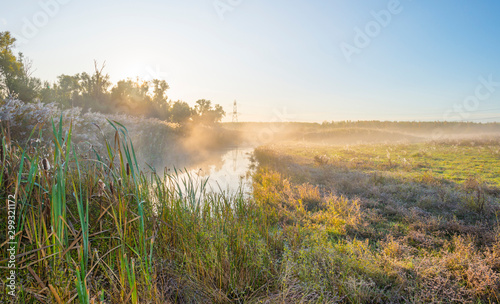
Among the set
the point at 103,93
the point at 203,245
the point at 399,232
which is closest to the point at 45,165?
the point at 203,245

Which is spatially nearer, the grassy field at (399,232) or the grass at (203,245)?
the grass at (203,245)

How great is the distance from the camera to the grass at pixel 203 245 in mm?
1903

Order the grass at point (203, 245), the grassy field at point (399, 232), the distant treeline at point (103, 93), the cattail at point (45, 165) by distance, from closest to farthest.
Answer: the cattail at point (45, 165) → the grass at point (203, 245) → the grassy field at point (399, 232) → the distant treeline at point (103, 93)

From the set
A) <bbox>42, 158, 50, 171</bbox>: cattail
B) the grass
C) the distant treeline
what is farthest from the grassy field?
the distant treeline

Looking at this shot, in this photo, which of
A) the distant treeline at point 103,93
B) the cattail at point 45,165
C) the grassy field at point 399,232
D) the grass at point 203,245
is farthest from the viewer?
the distant treeline at point 103,93

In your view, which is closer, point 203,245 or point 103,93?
point 203,245

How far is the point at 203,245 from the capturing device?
122 inches

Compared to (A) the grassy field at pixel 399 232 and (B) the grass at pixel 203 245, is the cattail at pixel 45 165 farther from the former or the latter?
(A) the grassy field at pixel 399 232

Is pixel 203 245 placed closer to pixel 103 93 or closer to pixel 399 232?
pixel 399 232

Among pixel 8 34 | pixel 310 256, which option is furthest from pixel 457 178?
pixel 8 34

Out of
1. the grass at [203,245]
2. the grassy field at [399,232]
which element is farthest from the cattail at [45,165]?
the grassy field at [399,232]

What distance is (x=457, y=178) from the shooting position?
880 cm

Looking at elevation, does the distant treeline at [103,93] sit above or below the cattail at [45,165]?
above

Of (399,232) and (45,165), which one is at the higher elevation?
(45,165)
